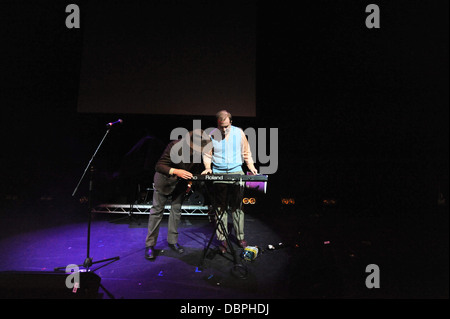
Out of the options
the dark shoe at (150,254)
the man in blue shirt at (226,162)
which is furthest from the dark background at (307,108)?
the dark shoe at (150,254)

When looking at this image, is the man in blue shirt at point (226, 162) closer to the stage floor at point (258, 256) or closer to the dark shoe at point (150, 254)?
the stage floor at point (258, 256)

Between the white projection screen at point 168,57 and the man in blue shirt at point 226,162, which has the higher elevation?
the white projection screen at point 168,57

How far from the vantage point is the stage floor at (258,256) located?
1.98 m

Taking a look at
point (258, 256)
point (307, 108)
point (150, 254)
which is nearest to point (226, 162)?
point (258, 256)

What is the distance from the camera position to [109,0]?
4.23 m

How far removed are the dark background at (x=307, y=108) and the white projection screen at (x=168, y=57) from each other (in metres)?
0.23

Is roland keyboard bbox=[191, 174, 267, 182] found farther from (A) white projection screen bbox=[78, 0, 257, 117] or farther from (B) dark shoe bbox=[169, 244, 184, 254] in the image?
(A) white projection screen bbox=[78, 0, 257, 117]

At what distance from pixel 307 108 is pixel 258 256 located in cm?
349

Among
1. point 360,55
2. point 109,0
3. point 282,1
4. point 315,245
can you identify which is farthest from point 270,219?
point 109,0

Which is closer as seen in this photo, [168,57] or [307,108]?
[168,57]

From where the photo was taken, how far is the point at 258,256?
8.95 ft

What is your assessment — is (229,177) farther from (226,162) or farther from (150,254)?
(150,254)

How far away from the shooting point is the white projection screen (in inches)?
169
